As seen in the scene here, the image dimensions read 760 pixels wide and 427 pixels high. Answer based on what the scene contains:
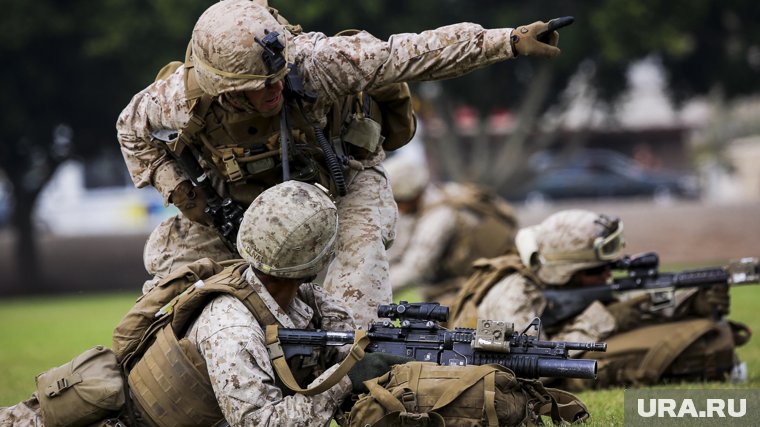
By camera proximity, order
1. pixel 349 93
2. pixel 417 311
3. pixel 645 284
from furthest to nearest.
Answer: pixel 645 284 → pixel 349 93 → pixel 417 311

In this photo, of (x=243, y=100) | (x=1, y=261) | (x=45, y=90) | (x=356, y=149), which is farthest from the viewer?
(x=1, y=261)

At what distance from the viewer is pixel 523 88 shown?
28359mm

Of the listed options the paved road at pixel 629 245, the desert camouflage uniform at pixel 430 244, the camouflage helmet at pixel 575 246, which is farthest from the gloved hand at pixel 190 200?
the paved road at pixel 629 245

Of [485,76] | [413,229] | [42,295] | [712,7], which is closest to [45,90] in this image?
[42,295]

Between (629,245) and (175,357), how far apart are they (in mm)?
20863

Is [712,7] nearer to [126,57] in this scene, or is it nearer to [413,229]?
[126,57]

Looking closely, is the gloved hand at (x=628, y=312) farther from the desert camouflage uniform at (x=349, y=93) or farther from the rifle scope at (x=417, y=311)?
the rifle scope at (x=417, y=311)

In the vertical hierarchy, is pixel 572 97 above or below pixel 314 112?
above

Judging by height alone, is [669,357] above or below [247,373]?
below

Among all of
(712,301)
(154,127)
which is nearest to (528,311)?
(712,301)

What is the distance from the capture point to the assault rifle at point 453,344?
213 inches

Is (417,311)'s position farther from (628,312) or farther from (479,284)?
(628,312)

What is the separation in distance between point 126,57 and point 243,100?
20.4m

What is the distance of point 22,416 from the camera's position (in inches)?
223
